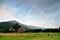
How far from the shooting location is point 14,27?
14.7 feet

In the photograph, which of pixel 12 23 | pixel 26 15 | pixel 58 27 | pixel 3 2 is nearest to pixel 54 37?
pixel 58 27

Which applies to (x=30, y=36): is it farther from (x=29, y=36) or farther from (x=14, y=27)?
(x=14, y=27)

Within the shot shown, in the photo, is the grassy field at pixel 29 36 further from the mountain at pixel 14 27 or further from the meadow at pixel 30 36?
the mountain at pixel 14 27

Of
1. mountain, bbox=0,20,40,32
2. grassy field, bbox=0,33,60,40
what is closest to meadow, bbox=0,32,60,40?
grassy field, bbox=0,33,60,40

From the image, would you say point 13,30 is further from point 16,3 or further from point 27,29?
point 16,3

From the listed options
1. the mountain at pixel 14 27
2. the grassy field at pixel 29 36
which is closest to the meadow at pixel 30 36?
the grassy field at pixel 29 36

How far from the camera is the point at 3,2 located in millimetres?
4578

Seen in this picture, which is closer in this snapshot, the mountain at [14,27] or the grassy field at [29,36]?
the mountain at [14,27]

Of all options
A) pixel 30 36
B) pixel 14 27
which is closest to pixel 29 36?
pixel 30 36

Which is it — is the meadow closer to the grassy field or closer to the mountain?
the grassy field

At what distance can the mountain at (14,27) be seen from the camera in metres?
4.34

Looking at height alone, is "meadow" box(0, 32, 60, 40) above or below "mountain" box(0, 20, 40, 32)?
below

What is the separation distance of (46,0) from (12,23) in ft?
5.02

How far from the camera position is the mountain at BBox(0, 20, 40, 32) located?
4344mm
